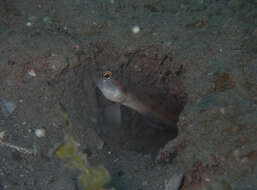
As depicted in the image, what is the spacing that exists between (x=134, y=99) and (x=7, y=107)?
5.58ft

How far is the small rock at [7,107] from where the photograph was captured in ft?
8.52

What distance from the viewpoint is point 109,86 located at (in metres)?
3.34

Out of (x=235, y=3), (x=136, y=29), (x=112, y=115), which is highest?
(x=235, y=3)

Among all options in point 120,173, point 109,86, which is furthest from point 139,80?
point 120,173

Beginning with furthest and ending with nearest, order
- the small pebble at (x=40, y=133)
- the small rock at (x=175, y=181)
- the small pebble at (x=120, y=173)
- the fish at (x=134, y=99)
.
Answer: the fish at (x=134, y=99) → the small pebble at (x=40, y=133) → the small pebble at (x=120, y=173) → the small rock at (x=175, y=181)

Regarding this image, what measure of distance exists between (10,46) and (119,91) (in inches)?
59.4

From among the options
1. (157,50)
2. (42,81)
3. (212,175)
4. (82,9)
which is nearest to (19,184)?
(42,81)

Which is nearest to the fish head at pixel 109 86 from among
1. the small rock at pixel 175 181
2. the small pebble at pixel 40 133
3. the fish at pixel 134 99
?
the fish at pixel 134 99

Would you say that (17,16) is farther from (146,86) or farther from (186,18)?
(186,18)

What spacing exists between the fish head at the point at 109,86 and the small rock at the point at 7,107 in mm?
1030

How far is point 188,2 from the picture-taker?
3434mm

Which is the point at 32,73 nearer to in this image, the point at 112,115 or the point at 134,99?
the point at 112,115

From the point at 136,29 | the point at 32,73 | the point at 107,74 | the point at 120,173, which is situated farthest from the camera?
the point at 136,29

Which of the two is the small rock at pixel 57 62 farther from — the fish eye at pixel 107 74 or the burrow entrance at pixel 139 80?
the fish eye at pixel 107 74
